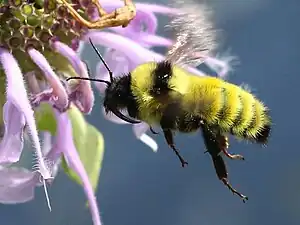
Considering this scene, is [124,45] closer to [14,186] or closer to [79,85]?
[79,85]

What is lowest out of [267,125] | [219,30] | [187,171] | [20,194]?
[187,171]

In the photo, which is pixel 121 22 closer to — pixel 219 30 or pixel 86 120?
pixel 219 30

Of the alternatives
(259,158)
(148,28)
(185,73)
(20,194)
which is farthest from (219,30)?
(259,158)

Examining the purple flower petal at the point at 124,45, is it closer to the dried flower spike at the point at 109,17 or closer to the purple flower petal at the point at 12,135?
the dried flower spike at the point at 109,17

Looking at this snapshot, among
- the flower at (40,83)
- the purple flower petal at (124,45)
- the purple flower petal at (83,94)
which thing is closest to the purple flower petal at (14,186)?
the flower at (40,83)

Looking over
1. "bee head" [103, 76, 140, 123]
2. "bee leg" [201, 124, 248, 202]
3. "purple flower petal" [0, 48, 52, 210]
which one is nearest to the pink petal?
"purple flower petal" [0, 48, 52, 210]

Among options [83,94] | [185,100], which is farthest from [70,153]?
[185,100]
